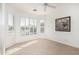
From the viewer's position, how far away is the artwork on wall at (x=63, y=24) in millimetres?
2145

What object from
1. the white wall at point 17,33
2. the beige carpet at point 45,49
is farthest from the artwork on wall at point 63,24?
the beige carpet at point 45,49

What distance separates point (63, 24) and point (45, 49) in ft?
2.05

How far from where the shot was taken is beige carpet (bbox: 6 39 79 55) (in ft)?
6.77

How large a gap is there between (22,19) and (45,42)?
65 centimetres

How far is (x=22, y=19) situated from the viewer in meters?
2.21

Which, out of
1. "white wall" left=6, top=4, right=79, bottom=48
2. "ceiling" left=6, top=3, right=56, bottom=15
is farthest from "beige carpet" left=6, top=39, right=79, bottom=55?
"ceiling" left=6, top=3, right=56, bottom=15

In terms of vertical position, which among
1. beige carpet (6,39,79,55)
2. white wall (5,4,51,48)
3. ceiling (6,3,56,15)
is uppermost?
ceiling (6,3,56,15)

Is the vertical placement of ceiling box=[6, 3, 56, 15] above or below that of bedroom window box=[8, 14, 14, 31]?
above

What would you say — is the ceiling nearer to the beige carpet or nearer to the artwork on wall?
the artwork on wall

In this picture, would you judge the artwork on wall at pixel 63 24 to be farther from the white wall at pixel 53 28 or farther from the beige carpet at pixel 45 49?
the beige carpet at pixel 45 49

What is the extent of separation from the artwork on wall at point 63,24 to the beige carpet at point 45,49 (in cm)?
31

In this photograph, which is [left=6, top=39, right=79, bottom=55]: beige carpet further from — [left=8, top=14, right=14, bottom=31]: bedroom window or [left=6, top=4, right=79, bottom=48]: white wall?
[left=8, top=14, right=14, bottom=31]: bedroom window

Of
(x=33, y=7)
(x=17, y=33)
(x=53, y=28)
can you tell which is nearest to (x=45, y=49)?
(x=53, y=28)

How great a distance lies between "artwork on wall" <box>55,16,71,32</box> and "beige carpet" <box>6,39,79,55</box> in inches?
12.1
